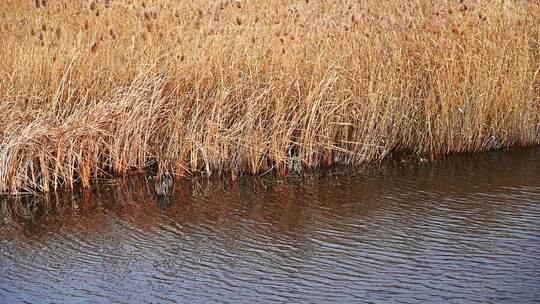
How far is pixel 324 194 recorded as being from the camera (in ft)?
20.9

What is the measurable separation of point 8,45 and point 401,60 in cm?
347

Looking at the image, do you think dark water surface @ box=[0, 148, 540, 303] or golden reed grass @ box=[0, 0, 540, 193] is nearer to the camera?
dark water surface @ box=[0, 148, 540, 303]

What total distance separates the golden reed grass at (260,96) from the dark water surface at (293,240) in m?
0.29

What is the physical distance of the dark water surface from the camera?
4617mm

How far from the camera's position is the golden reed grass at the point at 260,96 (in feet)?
21.8

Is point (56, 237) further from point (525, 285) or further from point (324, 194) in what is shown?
point (525, 285)

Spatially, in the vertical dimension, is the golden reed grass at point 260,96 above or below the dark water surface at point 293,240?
above

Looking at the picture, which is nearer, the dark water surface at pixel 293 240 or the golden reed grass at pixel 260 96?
the dark water surface at pixel 293 240

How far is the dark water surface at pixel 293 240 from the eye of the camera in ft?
15.1

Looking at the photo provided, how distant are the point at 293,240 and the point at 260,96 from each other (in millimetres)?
1740

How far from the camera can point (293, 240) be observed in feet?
17.7

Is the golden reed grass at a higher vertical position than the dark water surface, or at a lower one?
higher

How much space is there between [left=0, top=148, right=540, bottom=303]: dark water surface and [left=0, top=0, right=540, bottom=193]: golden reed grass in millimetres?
294

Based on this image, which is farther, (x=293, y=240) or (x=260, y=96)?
(x=260, y=96)
